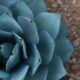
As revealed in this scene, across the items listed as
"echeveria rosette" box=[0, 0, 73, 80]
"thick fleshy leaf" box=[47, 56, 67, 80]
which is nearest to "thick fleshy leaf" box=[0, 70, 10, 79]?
"echeveria rosette" box=[0, 0, 73, 80]

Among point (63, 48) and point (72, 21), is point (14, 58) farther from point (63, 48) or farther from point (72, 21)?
point (72, 21)

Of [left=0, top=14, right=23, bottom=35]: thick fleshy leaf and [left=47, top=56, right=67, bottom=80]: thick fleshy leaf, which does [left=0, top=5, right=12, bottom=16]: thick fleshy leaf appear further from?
[left=47, top=56, right=67, bottom=80]: thick fleshy leaf

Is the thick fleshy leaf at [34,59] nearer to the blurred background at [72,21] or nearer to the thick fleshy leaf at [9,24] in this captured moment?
the thick fleshy leaf at [9,24]

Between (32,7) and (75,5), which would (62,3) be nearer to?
(75,5)

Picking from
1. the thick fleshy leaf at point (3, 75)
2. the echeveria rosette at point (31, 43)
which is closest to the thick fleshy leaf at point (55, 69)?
the echeveria rosette at point (31, 43)

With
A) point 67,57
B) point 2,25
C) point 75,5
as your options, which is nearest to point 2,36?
point 2,25

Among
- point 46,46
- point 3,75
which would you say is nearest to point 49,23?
point 46,46

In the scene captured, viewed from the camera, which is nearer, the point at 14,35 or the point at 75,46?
the point at 14,35
